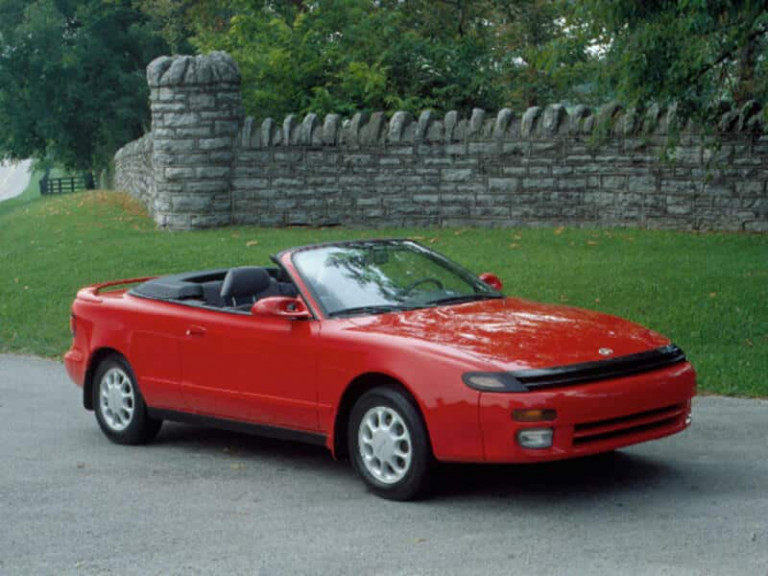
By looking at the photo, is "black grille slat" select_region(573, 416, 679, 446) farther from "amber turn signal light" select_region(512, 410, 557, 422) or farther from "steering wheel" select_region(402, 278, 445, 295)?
"steering wheel" select_region(402, 278, 445, 295)

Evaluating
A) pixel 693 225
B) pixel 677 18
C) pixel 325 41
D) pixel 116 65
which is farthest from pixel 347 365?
pixel 116 65

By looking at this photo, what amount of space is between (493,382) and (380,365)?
68 centimetres

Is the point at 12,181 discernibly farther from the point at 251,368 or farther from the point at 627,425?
the point at 627,425

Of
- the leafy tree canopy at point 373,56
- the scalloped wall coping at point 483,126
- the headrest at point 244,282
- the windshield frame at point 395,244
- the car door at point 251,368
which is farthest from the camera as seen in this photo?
the scalloped wall coping at point 483,126

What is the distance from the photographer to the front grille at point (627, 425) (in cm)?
659

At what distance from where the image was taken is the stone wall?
1875 cm

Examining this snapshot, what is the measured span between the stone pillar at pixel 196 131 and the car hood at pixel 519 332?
15054mm

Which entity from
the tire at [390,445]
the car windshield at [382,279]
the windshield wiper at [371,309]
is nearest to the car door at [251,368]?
the windshield wiper at [371,309]

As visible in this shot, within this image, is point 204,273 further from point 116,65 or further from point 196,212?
point 116,65

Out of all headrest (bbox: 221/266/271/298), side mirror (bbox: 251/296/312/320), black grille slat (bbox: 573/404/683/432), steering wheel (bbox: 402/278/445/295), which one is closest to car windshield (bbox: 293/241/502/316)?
steering wheel (bbox: 402/278/445/295)

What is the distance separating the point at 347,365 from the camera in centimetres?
712

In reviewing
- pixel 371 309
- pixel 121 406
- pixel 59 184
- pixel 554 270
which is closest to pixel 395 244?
pixel 371 309

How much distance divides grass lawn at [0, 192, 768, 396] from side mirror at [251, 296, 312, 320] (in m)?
3.88

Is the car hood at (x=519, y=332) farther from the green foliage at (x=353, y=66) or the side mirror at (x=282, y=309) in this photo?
the green foliage at (x=353, y=66)
